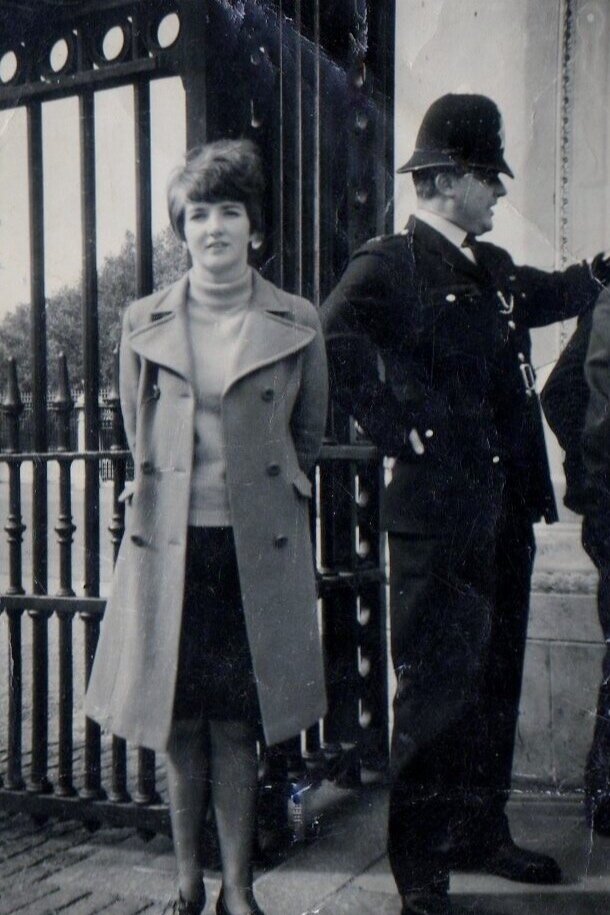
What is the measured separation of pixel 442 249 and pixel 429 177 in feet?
0.68

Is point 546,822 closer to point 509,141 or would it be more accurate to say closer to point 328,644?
point 328,644

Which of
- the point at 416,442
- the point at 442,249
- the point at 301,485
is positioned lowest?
the point at 301,485

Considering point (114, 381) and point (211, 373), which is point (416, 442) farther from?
point (114, 381)

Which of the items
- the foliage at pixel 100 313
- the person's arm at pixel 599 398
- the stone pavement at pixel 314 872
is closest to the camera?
the stone pavement at pixel 314 872

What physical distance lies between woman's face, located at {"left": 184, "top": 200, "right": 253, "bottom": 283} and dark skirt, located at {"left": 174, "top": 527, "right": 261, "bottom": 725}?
2.19 ft

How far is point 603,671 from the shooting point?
136 inches

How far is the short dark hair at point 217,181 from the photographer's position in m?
2.67

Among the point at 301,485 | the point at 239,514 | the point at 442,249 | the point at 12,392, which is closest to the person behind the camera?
the point at 239,514

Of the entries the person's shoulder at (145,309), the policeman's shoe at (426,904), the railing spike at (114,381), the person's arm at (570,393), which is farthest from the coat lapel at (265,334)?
the policeman's shoe at (426,904)

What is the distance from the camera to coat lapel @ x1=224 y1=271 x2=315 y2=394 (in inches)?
104

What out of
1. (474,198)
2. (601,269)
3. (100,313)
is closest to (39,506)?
(100,313)

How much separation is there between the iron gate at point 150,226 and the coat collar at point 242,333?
0.48m

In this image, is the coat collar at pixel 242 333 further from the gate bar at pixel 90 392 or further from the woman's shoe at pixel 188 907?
the woman's shoe at pixel 188 907

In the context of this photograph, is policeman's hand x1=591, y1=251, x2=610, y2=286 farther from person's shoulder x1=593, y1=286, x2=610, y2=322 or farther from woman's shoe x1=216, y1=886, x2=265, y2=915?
woman's shoe x1=216, y1=886, x2=265, y2=915
